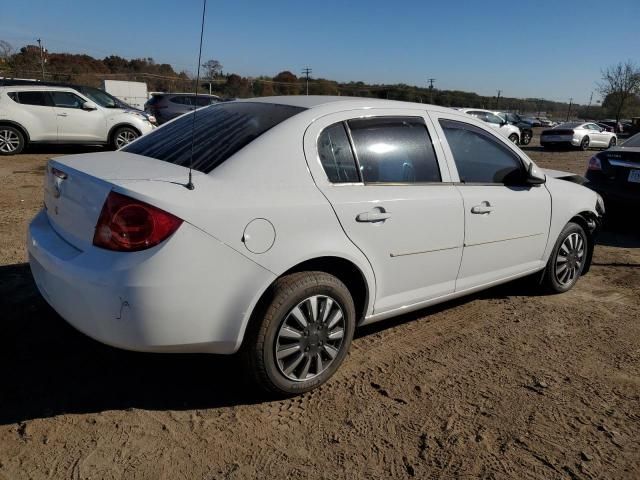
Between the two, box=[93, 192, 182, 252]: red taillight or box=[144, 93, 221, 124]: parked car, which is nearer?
box=[93, 192, 182, 252]: red taillight

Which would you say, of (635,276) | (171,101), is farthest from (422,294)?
(171,101)

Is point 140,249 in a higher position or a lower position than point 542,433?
higher

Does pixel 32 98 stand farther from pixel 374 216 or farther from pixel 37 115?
pixel 374 216

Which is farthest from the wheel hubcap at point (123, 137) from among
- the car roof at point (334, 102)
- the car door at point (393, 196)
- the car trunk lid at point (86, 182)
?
the car door at point (393, 196)

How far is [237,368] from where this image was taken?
275 cm

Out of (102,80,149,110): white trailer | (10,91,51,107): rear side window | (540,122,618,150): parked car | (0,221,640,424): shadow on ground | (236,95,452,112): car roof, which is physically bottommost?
(0,221,640,424): shadow on ground

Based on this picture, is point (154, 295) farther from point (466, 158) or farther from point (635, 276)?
point (635, 276)

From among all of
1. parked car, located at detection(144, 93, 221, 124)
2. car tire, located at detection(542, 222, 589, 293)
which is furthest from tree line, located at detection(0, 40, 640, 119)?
car tire, located at detection(542, 222, 589, 293)

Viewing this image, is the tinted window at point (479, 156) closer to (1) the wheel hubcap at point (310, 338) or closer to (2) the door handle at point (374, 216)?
(2) the door handle at point (374, 216)

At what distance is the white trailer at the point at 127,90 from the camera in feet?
104

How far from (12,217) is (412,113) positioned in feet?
17.1

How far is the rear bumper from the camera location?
90.7 inches

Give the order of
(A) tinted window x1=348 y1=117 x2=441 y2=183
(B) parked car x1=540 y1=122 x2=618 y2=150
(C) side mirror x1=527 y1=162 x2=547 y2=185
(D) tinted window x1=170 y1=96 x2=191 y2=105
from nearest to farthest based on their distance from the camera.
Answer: (A) tinted window x1=348 y1=117 x2=441 y2=183 < (C) side mirror x1=527 y1=162 x2=547 y2=185 < (D) tinted window x1=170 y1=96 x2=191 y2=105 < (B) parked car x1=540 y1=122 x2=618 y2=150

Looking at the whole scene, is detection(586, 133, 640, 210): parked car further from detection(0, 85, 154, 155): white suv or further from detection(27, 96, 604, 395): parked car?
detection(0, 85, 154, 155): white suv
